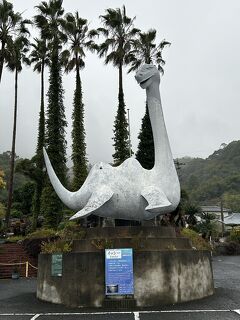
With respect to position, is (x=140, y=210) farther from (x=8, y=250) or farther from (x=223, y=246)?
(x=223, y=246)

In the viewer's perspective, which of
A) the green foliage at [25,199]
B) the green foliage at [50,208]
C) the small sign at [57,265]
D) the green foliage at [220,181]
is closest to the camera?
the small sign at [57,265]

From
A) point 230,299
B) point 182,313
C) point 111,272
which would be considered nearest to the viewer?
point 182,313

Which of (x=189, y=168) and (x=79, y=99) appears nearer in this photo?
(x=79, y=99)

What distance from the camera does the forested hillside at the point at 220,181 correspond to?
100 meters

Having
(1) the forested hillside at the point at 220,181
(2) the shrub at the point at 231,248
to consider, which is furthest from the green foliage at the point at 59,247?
(1) the forested hillside at the point at 220,181

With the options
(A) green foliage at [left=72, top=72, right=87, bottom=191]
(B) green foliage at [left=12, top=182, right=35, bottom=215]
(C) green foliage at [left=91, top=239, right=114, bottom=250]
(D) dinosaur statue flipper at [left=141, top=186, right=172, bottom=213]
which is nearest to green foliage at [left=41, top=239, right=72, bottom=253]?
(C) green foliage at [left=91, top=239, right=114, bottom=250]

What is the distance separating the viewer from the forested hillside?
10038 cm

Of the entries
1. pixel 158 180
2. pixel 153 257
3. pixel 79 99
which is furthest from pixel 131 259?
pixel 79 99

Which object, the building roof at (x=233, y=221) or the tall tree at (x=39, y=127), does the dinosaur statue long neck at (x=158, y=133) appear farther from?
the building roof at (x=233, y=221)

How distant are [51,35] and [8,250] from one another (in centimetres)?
1822

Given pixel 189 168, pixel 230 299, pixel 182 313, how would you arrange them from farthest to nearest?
pixel 189 168 < pixel 230 299 < pixel 182 313

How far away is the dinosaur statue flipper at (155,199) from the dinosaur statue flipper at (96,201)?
3.68ft

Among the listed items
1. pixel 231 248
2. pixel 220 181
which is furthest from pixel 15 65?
pixel 220 181

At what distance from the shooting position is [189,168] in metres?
142
